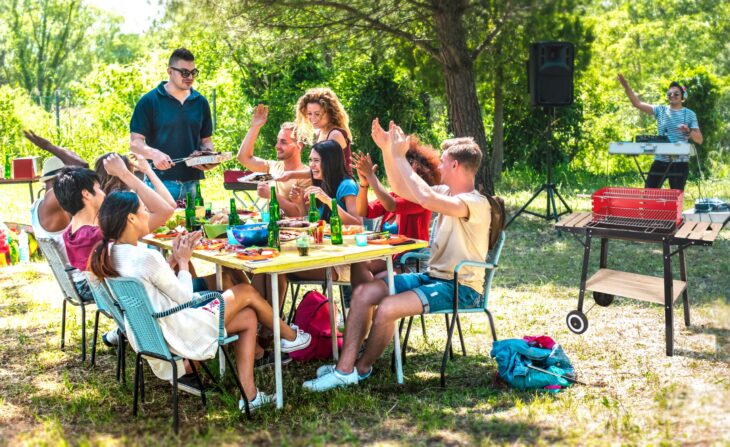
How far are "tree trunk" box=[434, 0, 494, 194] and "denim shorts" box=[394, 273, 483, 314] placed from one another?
16.0ft

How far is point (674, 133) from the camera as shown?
806 cm

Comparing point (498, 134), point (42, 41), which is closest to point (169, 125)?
point (498, 134)

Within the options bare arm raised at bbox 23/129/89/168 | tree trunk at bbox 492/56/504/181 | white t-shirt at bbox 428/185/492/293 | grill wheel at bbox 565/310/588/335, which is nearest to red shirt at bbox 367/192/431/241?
white t-shirt at bbox 428/185/492/293

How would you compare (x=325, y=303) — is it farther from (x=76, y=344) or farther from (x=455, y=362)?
(x=76, y=344)

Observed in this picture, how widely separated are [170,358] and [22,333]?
7.14 ft

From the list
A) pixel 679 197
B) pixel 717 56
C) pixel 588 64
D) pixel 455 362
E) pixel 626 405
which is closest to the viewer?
pixel 626 405

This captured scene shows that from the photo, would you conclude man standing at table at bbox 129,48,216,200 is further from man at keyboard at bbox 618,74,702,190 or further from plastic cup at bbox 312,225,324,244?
man at keyboard at bbox 618,74,702,190

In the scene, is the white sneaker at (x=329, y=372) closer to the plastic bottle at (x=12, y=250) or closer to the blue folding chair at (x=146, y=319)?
the blue folding chair at (x=146, y=319)

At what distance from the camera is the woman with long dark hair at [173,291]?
124 inches

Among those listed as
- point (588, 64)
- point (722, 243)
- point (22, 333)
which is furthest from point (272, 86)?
point (22, 333)

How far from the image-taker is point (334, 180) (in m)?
4.36

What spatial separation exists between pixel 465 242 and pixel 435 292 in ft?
0.89

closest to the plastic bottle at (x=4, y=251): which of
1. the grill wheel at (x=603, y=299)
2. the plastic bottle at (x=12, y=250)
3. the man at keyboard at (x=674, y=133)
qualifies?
the plastic bottle at (x=12, y=250)

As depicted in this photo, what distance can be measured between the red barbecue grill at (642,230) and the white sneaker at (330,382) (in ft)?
5.03
